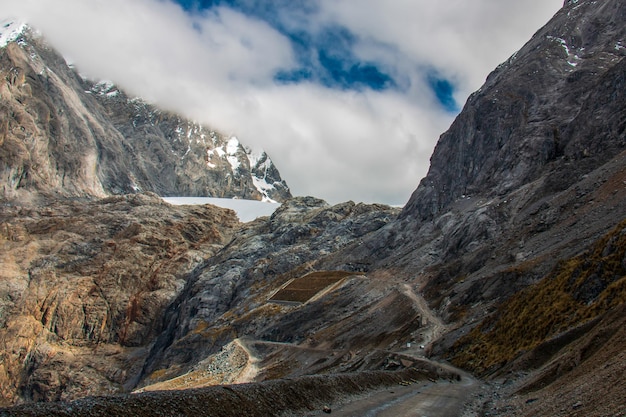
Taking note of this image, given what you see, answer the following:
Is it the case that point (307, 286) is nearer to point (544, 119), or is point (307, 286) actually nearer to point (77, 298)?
point (544, 119)

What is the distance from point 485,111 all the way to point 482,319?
87.7 metres

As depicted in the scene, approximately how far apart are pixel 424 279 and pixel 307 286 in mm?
37844

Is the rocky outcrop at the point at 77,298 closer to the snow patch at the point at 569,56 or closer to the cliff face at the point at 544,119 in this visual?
the cliff face at the point at 544,119

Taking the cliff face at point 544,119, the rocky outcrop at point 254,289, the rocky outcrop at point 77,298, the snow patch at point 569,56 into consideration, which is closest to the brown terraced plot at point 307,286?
the rocky outcrop at point 254,289

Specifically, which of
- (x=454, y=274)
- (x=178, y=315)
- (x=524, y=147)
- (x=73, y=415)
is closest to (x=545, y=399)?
(x=73, y=415)

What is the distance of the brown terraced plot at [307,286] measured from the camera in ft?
375

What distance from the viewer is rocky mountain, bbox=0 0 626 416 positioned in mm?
36156

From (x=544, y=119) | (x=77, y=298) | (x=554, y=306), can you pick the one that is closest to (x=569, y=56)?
(x=544, y=119)

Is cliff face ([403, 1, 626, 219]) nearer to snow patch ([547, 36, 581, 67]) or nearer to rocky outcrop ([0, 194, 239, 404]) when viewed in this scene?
snow patch ([547, 36, 581, 67])

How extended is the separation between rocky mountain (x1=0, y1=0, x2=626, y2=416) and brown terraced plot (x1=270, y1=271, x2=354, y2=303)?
3.79 ft

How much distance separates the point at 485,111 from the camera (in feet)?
423

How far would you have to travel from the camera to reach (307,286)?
121 metres

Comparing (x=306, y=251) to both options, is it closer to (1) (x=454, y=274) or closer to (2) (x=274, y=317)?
(2) (x=274, y=317)

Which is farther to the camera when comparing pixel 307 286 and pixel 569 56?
pixel 569 56
